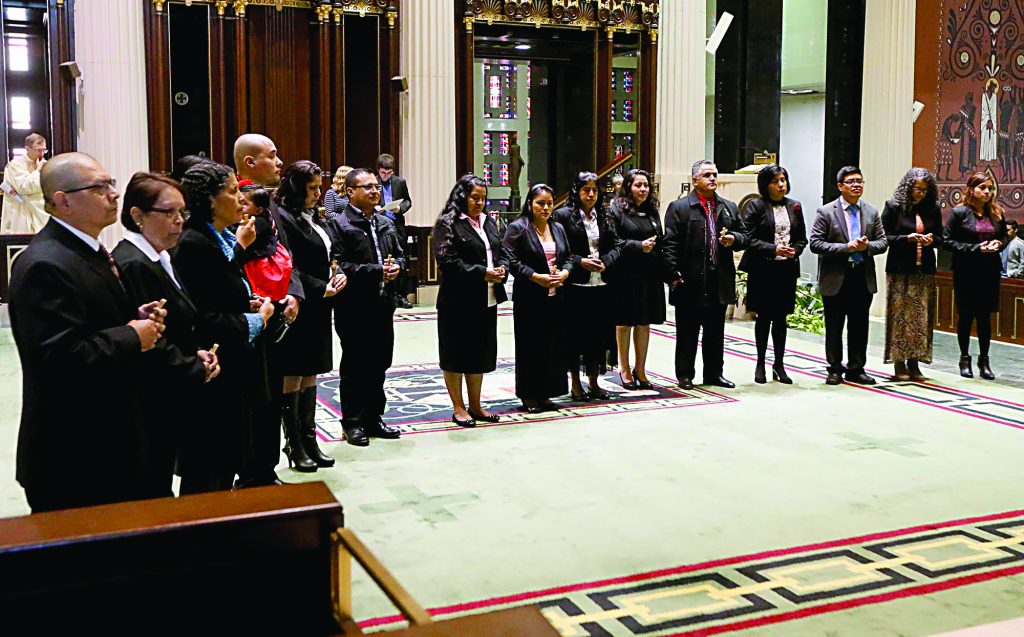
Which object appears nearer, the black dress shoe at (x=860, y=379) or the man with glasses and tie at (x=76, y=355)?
the man with glasses and tie at (x=76, y=355)

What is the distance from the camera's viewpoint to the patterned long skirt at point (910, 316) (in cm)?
863

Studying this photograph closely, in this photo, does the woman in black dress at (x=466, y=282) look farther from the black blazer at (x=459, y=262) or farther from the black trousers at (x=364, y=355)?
the black trousers at (x=364, y=355)

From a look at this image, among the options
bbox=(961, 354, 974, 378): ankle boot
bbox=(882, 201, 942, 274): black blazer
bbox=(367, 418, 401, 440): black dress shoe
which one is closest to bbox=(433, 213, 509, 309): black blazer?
bbox=(367, 418, 401, 440): black dress shoe

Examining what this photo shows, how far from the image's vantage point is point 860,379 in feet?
28.4

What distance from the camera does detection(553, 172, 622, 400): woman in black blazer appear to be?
782cm

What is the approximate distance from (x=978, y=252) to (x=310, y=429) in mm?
5546

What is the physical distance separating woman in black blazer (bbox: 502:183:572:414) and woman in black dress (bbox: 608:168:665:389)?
699 mm

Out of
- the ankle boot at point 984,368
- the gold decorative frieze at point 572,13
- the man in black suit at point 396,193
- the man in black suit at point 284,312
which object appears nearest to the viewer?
Result: the man in black suit at point 284,312

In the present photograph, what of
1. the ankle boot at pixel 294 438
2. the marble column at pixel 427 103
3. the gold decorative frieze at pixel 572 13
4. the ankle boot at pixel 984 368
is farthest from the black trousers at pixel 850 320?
the gold decorative frieze at pixel 572 13

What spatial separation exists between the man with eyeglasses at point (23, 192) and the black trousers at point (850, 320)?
8431 millimetres

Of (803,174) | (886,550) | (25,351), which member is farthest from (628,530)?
(803,174)

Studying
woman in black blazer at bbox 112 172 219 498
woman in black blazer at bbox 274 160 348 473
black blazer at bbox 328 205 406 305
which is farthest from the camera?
black blazer at bbox 328 205 406 305

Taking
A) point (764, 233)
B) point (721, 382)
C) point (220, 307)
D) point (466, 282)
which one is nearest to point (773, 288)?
point (764, 233)

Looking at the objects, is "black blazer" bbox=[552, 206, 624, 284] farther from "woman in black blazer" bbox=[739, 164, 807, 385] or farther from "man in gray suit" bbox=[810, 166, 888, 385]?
"man in gray suit" bbox=[810, 166, 888, 385]
